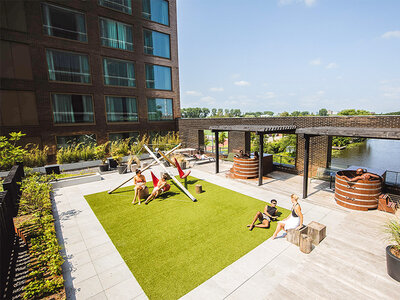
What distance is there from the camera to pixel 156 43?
22406 mm

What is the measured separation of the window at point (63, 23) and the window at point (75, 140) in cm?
817

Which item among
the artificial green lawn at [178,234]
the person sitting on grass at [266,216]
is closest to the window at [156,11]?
the artificial green lawn at [178,234]

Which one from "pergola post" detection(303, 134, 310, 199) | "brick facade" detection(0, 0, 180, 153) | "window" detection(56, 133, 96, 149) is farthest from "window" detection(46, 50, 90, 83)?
"pergola post" detection(303, 134, 310, 199)

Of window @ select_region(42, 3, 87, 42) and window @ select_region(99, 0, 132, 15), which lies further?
window @ select_region(99, 0, 132, 15)

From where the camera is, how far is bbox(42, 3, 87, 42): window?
16.0 meters

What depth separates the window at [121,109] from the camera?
64.3ft

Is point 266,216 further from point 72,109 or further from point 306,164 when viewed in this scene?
point 72,109

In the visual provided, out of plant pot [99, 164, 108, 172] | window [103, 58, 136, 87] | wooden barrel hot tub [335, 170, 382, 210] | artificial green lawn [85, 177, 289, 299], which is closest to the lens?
artificial green lawn [85, 177, 289, 299]

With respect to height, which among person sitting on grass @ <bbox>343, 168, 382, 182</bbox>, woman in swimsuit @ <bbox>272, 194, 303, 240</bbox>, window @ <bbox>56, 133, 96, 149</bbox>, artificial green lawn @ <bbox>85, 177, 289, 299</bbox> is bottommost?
artificial green lawn @ <bbox>85, 177, 289, 299</bbox>

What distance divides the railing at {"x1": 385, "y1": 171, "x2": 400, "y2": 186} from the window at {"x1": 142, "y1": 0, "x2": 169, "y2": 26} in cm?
2396

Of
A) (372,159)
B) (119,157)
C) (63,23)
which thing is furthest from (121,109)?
(372,159)

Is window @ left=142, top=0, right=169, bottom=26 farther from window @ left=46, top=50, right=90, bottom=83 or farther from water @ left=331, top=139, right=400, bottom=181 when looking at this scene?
water @ left=331, top=139, right=400, bottom=181

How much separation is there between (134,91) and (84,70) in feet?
15.2

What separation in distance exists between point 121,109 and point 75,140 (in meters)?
5.05
